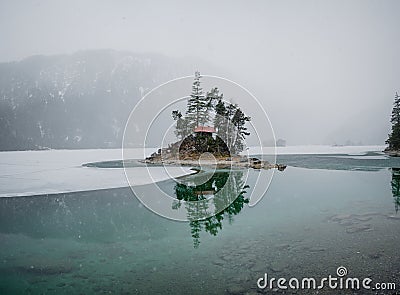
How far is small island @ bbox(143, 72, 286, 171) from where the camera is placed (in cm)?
5884

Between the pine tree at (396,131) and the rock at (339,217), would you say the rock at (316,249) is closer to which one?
the rock at (339,217)

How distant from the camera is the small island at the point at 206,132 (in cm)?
5884

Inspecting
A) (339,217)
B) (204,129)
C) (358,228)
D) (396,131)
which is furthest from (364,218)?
(396,131)

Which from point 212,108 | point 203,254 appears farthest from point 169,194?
point 212,108

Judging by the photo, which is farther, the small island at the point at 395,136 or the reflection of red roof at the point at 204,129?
the small island at the point at 395,136

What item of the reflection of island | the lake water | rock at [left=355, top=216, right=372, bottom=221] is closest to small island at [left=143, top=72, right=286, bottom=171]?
the reflection of island

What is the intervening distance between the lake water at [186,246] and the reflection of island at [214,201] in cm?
21

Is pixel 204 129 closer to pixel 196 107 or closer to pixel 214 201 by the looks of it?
pixel 196 107

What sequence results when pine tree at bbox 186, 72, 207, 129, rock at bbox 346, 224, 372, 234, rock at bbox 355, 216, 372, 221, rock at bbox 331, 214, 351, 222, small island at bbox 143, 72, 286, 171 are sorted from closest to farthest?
1. rock at bbox 346, 224, 372, 234
2. rock at bbox 355, 216, 372, 221
3. rock at bbox 331, 214, 351, 222
4. small island at bbox 143, 72, 286, 171
5. pine tree at bbox 186, 72, 207, 129

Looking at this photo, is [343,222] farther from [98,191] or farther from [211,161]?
[211,161]

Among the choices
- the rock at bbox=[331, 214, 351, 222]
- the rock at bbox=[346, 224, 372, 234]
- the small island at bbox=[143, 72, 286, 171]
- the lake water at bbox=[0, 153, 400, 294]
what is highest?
the small island at bbox=[143, 72, 286, 171]

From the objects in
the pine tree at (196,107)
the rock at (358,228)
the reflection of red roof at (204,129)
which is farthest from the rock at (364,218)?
the pine tree at (196,107)

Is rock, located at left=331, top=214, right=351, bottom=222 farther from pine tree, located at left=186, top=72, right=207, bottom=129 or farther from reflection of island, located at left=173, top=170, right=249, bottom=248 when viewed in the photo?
pine tree, located at left=186, top=72, right=207, bottom=129

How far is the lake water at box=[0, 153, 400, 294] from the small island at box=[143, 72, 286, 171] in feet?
125
